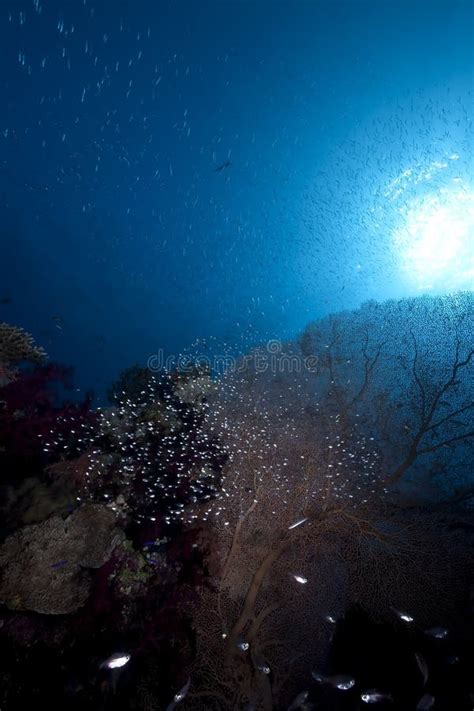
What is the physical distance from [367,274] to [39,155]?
51.7m

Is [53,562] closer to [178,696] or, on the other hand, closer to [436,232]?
[178,696]

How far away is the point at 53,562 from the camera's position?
4.32m

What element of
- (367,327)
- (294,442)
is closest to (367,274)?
(367,327)

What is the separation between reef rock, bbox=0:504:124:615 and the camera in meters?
4.09

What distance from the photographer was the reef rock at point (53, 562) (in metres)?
4.09

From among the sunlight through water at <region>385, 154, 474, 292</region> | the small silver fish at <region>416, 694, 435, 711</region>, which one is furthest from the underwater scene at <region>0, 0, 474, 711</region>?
the sunlight through water at <region>385, 154, 474, 292</region>

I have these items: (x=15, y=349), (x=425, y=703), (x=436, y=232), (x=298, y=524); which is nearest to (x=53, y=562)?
(x=298, y=524)

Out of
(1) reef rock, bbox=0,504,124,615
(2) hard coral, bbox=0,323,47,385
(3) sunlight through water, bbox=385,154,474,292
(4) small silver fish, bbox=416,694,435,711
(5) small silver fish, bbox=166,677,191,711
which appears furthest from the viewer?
(3) sunlight through water, bbox=385,154,474,292

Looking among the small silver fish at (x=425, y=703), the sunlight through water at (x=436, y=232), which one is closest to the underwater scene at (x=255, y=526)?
the small silver fish at (x=425, y=703)

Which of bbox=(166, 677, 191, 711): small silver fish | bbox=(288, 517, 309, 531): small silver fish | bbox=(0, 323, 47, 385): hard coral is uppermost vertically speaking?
bbox=(0, 323, 47, 385): hard coral

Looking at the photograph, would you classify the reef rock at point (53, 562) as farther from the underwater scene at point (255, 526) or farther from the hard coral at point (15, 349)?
the hard coral at point (15, 349)

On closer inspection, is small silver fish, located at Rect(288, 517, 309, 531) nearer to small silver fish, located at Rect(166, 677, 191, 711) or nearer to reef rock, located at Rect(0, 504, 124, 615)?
small silver fish, located at Rect(166, 677, 191, 711)

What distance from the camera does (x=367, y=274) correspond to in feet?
180

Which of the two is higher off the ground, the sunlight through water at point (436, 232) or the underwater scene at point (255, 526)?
the sunlight through water at point (436, 232)
